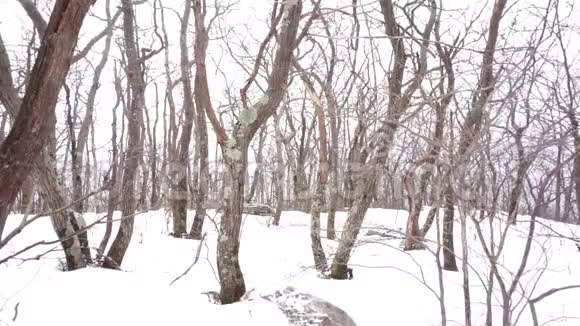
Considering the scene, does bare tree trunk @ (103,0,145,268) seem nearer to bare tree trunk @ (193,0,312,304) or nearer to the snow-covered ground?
the snow-covered ground

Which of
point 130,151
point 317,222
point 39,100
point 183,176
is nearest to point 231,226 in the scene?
point 130,151

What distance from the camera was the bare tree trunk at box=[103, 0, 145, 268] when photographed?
17.8ft

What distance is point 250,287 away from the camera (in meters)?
4.75

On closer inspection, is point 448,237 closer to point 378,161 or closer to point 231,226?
point 378,161

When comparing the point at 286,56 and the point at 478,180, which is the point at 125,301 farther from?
the point at 478,180

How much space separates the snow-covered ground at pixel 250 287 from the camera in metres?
3.53

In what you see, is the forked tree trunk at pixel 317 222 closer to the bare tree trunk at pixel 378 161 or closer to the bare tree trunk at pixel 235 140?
the bare tree trunk at pixel 378 161

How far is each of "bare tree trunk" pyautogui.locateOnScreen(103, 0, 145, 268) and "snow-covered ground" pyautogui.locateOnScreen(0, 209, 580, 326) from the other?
475mm

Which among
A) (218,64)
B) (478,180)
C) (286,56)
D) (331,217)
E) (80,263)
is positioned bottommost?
(80,263)

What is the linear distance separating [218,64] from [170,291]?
40.8ft

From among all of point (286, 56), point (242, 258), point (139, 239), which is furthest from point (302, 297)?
point (139, 239)

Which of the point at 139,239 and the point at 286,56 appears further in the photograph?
the point at 139,239

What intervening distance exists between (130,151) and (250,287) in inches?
89.2

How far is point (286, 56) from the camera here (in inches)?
174
